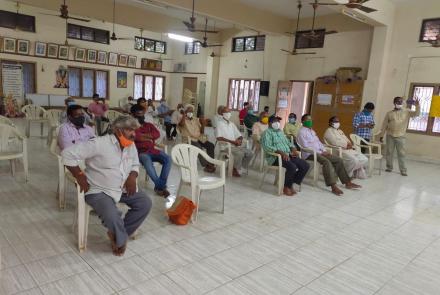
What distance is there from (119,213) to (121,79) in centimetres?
1229

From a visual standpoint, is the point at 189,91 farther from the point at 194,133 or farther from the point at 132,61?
the point at 194,133

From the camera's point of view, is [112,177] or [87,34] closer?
[112,177]

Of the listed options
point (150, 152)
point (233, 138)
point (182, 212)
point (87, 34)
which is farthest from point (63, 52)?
point (182, 212)

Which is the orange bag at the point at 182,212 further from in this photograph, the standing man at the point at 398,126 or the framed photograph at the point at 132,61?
the framed photograph at the point at 132,61

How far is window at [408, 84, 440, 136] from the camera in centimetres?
759

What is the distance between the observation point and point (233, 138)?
534 centimetres

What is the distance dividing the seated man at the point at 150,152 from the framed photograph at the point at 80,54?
9.89 m

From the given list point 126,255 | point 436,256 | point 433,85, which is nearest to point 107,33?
point 433,85

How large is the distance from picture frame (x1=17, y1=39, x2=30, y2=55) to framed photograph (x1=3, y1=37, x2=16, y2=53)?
0.15 meters

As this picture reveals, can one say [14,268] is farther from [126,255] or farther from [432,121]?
[432,121]

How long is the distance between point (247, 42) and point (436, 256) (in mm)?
10226

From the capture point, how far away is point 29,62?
11391mm

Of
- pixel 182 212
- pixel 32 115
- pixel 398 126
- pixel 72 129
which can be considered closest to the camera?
pixel 182 212

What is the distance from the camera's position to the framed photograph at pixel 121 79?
1370 cm
